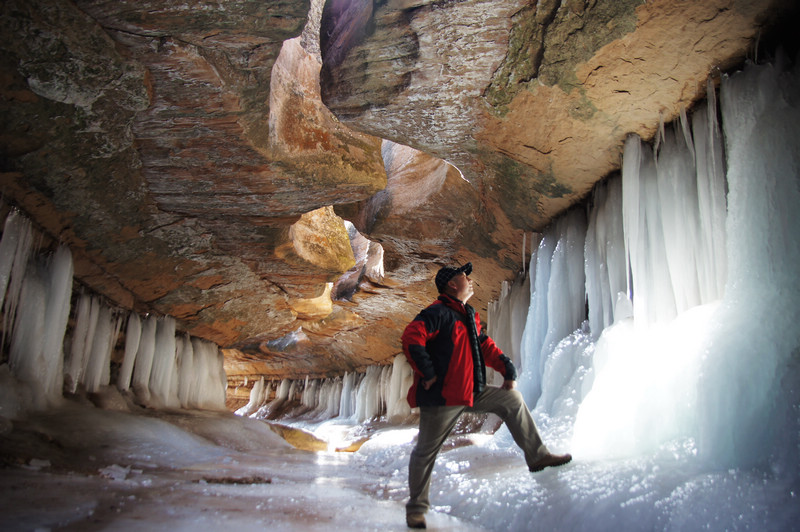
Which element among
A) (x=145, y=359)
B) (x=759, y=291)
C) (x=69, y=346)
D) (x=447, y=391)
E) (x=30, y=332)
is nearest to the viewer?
(x=759, y=291)

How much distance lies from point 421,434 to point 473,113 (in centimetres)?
250

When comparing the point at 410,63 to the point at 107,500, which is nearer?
the point at 107,500

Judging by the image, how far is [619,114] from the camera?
11.7 feet

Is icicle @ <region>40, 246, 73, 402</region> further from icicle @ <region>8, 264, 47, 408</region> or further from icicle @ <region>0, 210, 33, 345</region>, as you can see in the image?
icicle @ <region>0, 210, 33, 345</region>

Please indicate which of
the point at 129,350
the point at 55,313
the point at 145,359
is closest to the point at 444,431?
the point at 55,313

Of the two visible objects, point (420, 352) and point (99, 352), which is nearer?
point (420, 352)

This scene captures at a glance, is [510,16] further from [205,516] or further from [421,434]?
[205,516]

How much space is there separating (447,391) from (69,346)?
19.8ft

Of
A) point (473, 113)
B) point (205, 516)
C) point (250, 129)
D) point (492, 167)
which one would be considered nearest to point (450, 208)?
point (492, 167)

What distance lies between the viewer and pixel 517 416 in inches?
109

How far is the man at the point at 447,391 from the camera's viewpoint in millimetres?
2625

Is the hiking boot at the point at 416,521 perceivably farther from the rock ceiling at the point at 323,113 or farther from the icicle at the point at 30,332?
the icicle at the point at 30,332

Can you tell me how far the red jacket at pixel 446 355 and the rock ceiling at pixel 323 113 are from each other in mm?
1737

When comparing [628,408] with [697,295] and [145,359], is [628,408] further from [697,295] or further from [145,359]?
[145,359]
